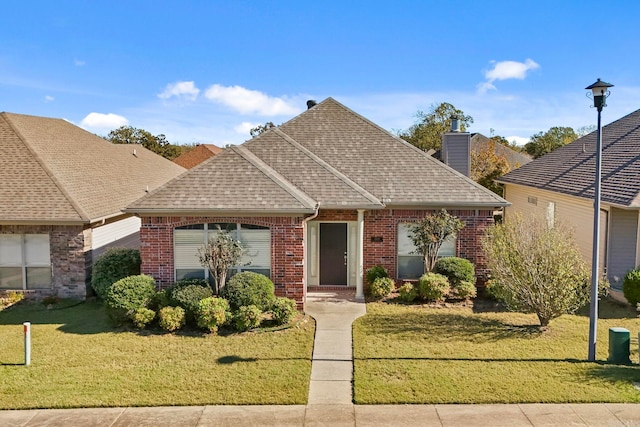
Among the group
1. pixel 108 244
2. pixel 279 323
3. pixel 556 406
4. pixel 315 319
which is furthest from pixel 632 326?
pixel 108 244

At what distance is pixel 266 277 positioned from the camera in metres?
12.9

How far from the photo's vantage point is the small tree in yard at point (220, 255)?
12.3m

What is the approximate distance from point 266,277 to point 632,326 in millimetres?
9050

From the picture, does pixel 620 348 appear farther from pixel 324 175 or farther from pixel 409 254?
pixel 324 175

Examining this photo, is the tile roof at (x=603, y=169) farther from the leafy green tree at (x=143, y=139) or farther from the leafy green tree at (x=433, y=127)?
the leafy green tree at (x=143, y=139)

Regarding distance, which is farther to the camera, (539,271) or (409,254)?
(409,254)

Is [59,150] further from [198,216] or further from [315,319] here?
[315,319]

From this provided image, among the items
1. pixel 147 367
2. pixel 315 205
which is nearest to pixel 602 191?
pixel 315 205

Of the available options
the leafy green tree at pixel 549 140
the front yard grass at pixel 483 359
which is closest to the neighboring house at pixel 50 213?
the front yard grass at pixel 483 359

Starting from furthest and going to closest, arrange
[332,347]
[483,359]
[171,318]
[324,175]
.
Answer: [324,175]
[171,318]
[332,347]
[483,359]

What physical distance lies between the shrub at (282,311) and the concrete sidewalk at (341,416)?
398 centimetres

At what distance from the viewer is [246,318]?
11.5 meters

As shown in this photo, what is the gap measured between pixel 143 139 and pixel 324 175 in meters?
51.9

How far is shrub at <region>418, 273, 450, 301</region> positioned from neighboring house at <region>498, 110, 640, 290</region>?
338 centimetres
